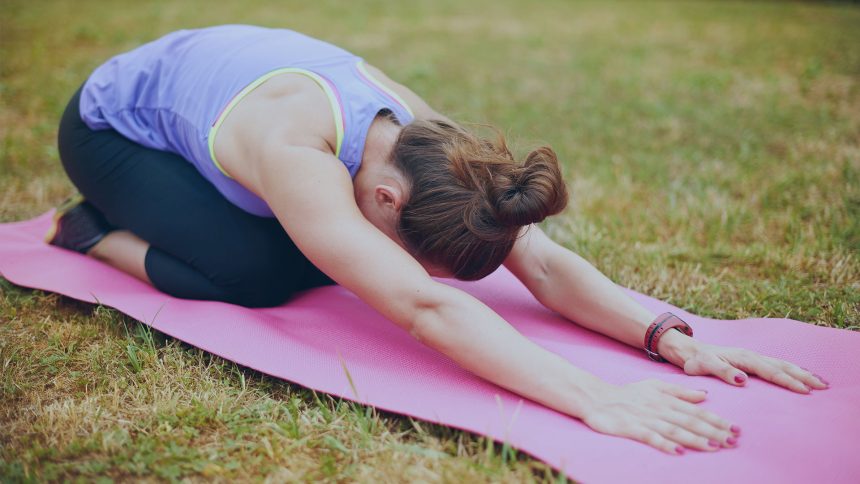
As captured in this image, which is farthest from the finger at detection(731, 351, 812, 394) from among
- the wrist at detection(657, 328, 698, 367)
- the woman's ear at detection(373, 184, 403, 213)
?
the woman's ear at detection(373, 184, 403, 213)

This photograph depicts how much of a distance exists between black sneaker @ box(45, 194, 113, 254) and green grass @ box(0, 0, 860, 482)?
325 millimetres

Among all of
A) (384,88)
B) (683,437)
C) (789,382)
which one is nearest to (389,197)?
(384,88)

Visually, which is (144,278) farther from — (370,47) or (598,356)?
Result: (370,47)

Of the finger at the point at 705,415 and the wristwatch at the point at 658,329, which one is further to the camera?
the wristwatch at the point at 658,329

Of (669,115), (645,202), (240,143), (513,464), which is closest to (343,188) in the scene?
(240,143)

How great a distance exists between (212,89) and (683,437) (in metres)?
1.76

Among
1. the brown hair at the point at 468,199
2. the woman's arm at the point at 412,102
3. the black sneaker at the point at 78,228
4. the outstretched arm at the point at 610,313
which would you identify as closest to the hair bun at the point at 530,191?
the brown hair at the point at 468,199

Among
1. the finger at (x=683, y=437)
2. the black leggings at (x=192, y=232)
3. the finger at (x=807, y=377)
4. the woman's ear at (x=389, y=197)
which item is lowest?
the black leggings at (x=192, y=232)

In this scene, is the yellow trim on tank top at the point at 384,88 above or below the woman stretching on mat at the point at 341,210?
above

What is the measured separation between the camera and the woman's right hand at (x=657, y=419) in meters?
1.64

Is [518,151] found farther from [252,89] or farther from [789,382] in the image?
[789,382]

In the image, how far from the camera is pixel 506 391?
1.86m

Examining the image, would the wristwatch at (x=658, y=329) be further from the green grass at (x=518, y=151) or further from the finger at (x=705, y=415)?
the green grass at (x=518, y=151)

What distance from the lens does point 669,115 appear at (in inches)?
192
